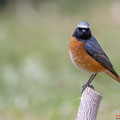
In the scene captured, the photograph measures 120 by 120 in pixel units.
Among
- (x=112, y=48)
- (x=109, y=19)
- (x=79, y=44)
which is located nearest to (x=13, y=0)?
(x=109, y=19)

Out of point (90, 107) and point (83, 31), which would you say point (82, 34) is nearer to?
point (83, 31)

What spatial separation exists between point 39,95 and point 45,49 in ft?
9.51

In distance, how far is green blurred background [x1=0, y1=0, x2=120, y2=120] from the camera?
28.6ft

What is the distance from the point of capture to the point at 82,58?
645cm

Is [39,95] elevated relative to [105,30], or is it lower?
lower

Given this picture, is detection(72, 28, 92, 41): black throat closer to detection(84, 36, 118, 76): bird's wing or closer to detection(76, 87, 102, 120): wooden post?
detection(84, 36, 118, 76): bird's wing

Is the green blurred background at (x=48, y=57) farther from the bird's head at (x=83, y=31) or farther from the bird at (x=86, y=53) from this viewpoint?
the bird's head at (x=83, y=31)

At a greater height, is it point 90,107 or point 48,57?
point 48,57

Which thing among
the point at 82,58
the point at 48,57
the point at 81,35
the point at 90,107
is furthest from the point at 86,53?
the point at 48,57

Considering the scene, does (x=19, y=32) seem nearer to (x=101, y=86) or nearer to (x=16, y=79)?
(x=16, y=79)

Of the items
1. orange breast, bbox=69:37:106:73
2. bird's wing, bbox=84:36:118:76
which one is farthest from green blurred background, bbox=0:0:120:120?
orange breast, bbox=69:37:106:73

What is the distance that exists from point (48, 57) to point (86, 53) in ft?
16.0

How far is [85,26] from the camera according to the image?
21.1ft

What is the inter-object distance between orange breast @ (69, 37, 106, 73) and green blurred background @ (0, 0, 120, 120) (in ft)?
5.90
